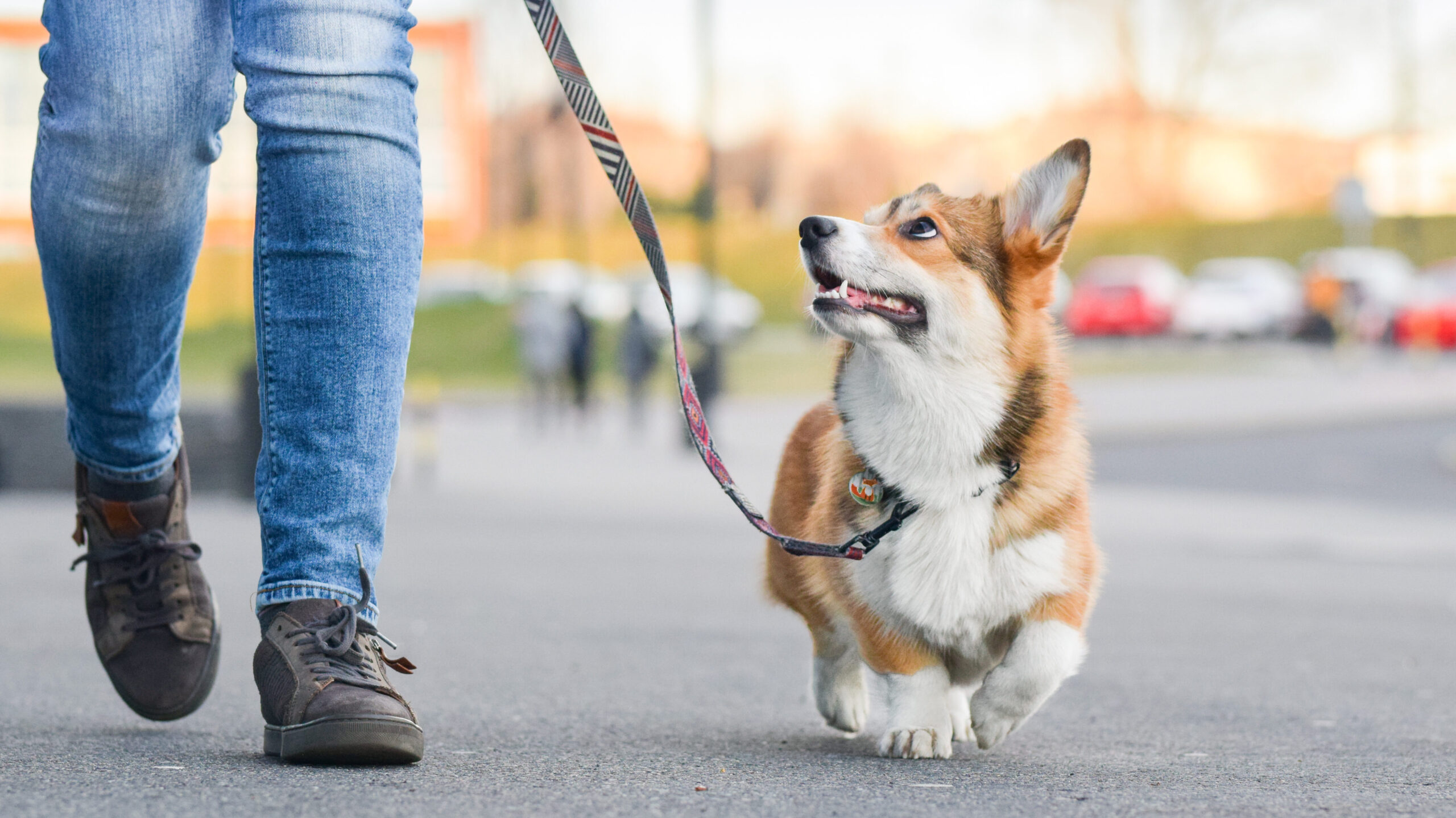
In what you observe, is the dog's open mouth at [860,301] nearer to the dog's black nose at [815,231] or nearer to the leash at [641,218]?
the dog's black nose at [815,231]

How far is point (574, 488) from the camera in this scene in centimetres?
1297

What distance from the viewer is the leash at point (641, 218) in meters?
2.82

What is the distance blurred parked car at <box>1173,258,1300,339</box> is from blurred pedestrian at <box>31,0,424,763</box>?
37844 millimetres

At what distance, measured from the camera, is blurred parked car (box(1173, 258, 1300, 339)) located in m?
38.6

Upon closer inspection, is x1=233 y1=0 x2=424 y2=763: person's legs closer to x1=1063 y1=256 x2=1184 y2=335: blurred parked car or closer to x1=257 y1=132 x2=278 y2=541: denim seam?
x1=257 y1=132 x2=278 y2=541: denim seam

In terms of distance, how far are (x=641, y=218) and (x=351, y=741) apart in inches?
41.0

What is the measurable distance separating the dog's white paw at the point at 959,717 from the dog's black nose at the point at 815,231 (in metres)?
0.92

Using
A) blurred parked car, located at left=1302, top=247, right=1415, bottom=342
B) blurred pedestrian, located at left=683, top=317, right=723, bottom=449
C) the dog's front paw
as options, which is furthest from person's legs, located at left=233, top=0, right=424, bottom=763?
blurred parked car, located at left=1302, top=247, right=1415, bottom=342

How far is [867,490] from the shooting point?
9.62 ft

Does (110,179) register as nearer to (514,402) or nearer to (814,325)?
(814,325)

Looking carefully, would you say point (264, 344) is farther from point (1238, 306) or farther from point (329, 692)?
point (1238, 306)

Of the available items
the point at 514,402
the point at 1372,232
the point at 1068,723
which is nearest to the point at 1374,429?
the point at 514,402

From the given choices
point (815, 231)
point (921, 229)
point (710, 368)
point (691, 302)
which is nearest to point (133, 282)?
point (815, 231)

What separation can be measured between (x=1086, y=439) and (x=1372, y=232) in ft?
174
